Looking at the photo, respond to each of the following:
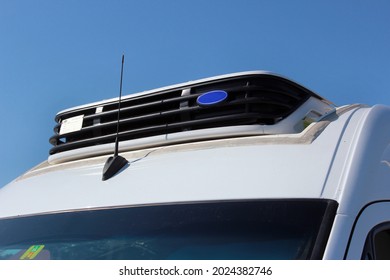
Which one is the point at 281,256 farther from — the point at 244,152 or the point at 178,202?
the point at 244,152

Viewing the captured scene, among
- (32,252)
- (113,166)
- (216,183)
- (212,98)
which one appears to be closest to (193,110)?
(212,98)

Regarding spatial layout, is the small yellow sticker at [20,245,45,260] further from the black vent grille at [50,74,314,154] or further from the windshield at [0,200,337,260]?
the black vent grille at [50,74,314,154]

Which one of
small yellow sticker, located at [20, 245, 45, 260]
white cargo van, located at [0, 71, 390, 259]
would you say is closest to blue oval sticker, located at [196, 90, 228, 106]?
white cargo van, located at [0, 71, 390, 259]

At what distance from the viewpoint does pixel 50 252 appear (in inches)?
98.9

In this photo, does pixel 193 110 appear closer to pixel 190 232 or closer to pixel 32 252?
pixel 190 232

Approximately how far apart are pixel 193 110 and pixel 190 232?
109cm

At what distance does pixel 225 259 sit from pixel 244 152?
690 millimetres

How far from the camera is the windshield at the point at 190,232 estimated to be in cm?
207

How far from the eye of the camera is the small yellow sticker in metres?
2.51

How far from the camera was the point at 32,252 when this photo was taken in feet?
8.41

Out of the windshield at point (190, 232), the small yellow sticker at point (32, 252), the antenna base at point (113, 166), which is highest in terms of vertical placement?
the antenna base at point (113, 166)

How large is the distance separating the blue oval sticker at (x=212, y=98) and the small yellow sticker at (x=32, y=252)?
119 centimetres

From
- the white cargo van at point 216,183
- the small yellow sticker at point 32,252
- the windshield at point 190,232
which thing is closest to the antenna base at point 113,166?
the white cargo van at point 216,183

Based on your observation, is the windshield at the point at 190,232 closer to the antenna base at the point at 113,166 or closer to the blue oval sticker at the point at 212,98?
the antenna base at the point at 113,166
